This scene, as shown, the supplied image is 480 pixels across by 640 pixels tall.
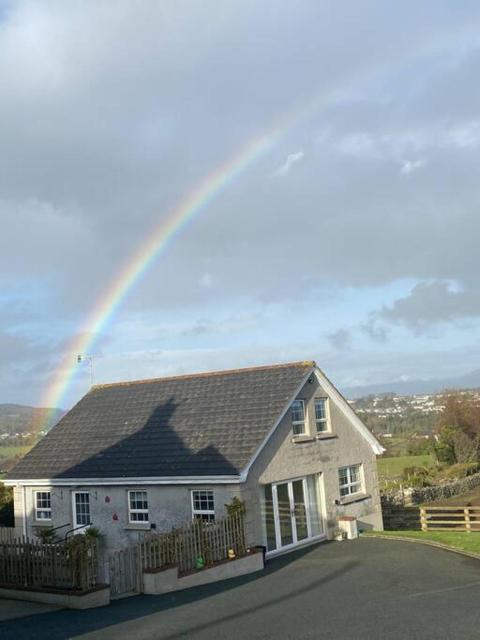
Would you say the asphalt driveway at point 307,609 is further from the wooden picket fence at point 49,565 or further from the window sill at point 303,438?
the window sill at point 303,438

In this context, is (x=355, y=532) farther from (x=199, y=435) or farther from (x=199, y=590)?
(x=199, y=590)

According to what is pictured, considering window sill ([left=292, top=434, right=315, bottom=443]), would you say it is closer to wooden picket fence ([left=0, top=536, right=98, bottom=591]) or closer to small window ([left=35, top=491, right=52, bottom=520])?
small window ([left=35, top=491, right=52, bottom=520])

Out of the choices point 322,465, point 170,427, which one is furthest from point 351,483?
point 170,427

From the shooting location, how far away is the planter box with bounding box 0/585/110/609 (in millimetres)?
15789

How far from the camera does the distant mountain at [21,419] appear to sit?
10546cm

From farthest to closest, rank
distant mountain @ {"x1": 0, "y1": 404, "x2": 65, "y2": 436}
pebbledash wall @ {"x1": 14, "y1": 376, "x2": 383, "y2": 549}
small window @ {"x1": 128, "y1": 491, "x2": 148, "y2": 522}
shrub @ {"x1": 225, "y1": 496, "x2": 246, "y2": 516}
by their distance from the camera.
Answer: distant mountain @ {"x1": 0, "y1": 404, "x2": 65, "y2": 436} < small window @ {"x1": 128, "y1": 491, "x2": 148, "y2": 522} < pebbledash wall @ {"x1": 14, "y1": 376, "x2": 383, "y2": 549} < shrub @ {"x1": 225, "y1": 496, "x2": 246, "y2": 516}

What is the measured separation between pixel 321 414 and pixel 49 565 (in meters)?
13.7

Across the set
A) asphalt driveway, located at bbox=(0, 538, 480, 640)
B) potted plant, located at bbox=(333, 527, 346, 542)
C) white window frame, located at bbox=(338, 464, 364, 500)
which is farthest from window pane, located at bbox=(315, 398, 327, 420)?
asphalt driveway, located at bbox=(0, 538, 480, 640)

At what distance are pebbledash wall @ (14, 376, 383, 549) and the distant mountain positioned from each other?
63.6 m

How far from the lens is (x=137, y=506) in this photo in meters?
24.5

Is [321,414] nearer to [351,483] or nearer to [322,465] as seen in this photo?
[322,465]

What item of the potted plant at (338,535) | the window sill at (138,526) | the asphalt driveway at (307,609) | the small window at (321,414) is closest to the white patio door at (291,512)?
the potted plant at (338,535)

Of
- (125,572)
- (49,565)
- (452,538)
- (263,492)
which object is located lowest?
(452,538)

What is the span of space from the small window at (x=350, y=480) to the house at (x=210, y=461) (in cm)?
7
